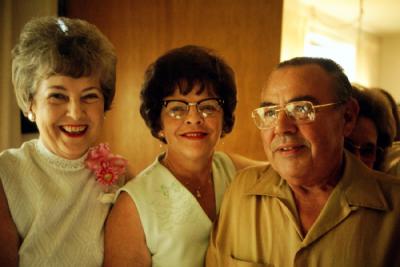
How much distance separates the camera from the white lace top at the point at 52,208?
137cm

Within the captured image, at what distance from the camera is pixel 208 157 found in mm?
1628

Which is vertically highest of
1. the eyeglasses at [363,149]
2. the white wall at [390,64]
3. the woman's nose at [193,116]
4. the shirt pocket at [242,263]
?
the white wall at [390,64]

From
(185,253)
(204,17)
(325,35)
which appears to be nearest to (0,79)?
(204,17)

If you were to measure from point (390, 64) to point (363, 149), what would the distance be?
5214 mm

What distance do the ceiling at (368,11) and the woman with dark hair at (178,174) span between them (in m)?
2.79

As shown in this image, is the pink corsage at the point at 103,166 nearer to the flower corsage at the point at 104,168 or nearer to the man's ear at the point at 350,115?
the flower corsage at the point at 104,168

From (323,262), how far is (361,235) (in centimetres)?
14

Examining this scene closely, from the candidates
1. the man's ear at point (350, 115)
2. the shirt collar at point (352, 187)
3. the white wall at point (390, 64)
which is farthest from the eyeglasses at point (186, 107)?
the white wall at point (390, 64)

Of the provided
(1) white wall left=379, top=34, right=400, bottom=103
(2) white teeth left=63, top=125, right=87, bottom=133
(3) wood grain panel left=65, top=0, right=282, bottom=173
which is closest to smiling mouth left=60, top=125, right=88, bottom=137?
(2) white teeth left=63, top=125, right=87, bottom=133

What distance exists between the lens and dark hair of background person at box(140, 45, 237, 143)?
1.52 m

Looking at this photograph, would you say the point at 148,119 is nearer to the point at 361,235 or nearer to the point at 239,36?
the point at 361,235

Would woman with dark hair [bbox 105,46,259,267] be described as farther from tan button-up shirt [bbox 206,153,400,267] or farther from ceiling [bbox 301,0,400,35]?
ceiling [bbox 301,0,400,35]

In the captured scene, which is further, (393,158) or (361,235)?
(393,158)

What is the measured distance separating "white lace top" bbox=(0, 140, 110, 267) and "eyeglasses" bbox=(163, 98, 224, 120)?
440mm
